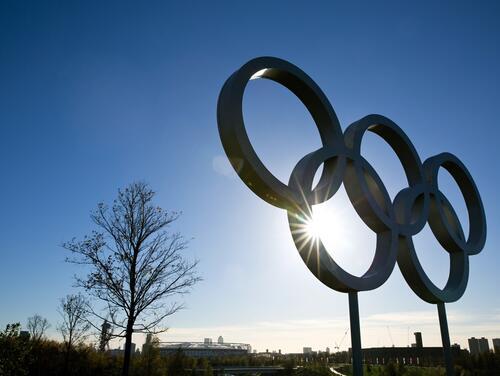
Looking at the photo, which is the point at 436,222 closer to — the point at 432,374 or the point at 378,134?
the point at 378,134

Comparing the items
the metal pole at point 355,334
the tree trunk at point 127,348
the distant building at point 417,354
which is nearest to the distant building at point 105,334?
the tree trunk at point 127,348

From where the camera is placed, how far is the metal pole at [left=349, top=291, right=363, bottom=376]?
24.8 ft

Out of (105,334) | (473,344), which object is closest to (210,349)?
(473,344)

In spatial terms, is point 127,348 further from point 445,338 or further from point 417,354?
point 417,354

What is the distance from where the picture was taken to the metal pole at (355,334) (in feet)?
24.8

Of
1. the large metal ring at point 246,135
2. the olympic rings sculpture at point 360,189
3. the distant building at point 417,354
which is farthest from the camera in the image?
the distant building at point 417,354

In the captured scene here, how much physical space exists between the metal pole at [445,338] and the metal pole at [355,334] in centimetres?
417

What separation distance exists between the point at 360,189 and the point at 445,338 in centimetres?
588

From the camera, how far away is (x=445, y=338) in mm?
10625

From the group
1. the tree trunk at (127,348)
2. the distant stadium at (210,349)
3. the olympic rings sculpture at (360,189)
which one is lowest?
the distant stadium at (210,349)

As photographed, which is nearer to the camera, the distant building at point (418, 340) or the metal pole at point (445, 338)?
the metal pole at point (445, 338)

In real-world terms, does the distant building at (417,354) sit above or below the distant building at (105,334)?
below

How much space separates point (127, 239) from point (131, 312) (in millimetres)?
2611

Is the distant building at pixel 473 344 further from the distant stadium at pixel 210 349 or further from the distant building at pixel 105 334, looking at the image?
the distant building at pixel 105 334
